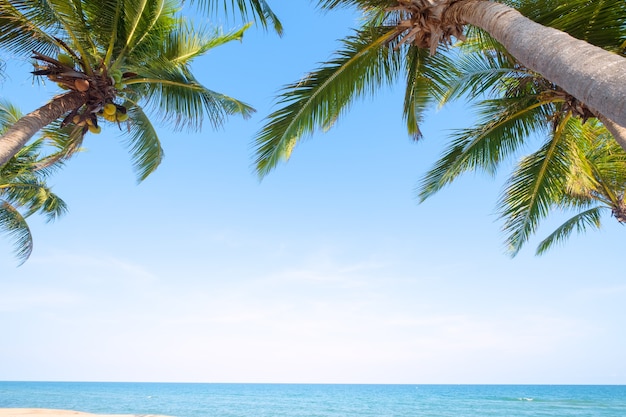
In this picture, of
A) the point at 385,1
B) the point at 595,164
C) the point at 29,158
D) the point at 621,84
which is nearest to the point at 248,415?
the point at 29,158

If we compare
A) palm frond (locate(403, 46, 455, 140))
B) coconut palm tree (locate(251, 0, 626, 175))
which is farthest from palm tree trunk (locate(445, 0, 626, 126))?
palm frond (locate(403, 46, 455, 140))

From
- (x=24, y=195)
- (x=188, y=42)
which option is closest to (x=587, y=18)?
(x=188, y=42)

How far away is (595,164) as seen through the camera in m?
9.29

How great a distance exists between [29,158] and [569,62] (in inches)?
477

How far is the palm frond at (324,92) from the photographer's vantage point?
616 cm

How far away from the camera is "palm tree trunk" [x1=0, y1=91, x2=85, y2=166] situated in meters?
4.84

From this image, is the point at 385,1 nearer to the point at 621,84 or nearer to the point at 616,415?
the point at 621,84

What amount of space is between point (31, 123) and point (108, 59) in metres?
1.39

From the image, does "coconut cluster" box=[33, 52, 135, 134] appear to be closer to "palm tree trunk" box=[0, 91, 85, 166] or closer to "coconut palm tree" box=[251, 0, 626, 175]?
"palm tree trunk" box=[0, 91, 85, 166]

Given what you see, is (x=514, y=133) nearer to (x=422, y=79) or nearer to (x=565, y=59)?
(x=422, y=79)

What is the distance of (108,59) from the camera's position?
609 cm

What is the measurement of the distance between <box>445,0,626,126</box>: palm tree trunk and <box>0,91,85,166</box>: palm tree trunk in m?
4.76

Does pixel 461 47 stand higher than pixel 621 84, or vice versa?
pixel 461 47

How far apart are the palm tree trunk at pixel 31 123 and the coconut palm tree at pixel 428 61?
239cm
